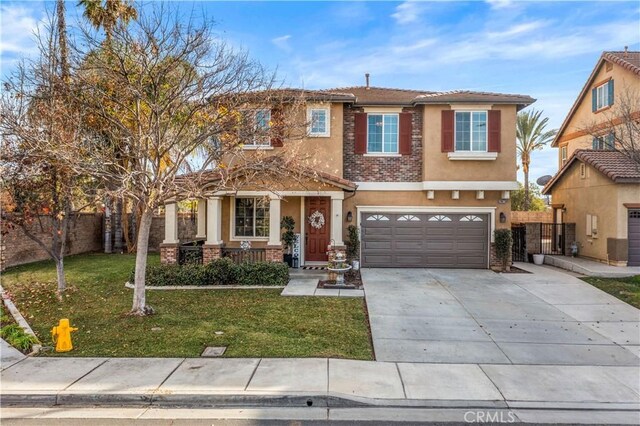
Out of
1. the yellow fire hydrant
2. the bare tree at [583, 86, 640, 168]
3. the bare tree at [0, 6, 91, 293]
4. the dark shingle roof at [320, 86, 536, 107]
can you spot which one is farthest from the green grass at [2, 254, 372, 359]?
the bare tree at [583, 86, 640, 168]

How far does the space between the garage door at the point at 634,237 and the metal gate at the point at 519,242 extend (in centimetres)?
357

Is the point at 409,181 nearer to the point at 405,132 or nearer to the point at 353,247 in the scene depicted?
the point at 405,132

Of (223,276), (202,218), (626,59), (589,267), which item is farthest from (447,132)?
(626,59)

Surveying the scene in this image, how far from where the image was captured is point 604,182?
1515 cm

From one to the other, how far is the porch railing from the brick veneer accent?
4390 mm

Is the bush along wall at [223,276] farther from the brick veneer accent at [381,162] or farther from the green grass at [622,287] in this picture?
the green grass at [622,287]

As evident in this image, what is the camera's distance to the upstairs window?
20.8m

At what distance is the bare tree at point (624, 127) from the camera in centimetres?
1171

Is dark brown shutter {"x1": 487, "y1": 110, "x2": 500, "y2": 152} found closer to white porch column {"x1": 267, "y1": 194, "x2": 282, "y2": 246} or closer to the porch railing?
white porch column {"x1": 267, "y1": 194, "x2": 282, "y2": 246}

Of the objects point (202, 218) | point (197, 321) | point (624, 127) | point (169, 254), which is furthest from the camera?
point (624, 127)

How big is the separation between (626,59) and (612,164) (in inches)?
345

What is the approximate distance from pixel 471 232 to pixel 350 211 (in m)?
4.59

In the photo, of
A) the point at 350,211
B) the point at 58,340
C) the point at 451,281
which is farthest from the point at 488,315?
the point at 58,340

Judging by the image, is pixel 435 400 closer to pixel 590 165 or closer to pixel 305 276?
pixel 305 276
